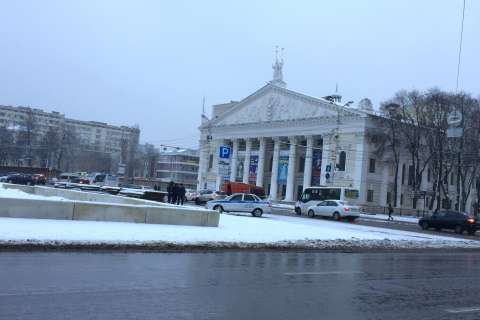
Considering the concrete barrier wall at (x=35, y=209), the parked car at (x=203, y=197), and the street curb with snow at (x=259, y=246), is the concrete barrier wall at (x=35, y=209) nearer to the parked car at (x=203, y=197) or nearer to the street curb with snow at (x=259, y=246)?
the street curb with snow at (x=259, y=246)

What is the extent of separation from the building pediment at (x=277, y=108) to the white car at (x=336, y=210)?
37.2 metres

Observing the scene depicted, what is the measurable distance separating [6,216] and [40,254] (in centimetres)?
659

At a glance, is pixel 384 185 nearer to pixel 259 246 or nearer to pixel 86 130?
pixel 259 246

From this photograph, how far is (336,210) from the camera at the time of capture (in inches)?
1752

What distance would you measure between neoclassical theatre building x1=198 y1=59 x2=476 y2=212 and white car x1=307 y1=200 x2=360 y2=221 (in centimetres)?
2368

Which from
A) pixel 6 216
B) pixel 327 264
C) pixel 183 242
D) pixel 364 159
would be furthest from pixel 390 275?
pixel 364 159

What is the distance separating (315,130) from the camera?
87125 mm

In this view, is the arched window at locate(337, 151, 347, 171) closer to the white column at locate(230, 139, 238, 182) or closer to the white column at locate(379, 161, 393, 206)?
the white column at locate(379, 161, 393, 206)

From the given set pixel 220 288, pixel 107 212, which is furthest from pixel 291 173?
pixel 220 288

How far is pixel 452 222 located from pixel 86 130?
16704 cm

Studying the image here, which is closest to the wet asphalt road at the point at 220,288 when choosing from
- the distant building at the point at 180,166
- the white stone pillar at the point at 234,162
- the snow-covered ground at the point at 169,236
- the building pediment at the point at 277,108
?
the snow-covered ground at the point at 169,236

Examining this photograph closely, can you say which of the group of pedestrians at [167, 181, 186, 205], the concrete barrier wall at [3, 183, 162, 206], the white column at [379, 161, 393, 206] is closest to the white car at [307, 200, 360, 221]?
the group of pedestrians at [167, 181, 186, 205]

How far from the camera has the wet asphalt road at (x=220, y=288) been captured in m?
7.89

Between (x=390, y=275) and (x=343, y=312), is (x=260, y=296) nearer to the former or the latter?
(x=343, y=312)
